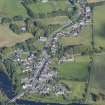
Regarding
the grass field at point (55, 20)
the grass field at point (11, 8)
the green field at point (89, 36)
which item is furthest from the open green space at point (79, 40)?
the grass field at point (11, 8)

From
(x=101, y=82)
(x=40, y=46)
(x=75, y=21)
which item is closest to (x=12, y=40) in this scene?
(x=40, y=46)

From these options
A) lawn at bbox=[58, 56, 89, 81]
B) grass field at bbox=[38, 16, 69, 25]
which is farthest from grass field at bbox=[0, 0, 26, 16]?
lawn at bbox=[58, 56, 89, 81]

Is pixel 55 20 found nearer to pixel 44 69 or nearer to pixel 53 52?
pixel 53 52

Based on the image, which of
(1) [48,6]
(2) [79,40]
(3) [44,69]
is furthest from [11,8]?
(3) [44,69]

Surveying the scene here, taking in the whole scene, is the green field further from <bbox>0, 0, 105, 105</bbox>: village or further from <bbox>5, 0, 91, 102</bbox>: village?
<bbox>5, 0, 91, 102</bbox>: village

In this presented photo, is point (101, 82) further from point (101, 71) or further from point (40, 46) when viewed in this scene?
point (40, 46)
